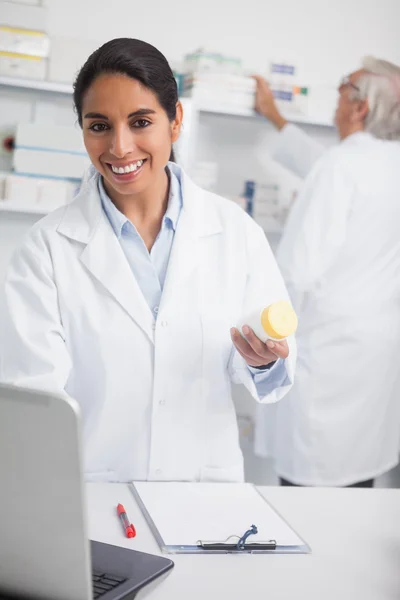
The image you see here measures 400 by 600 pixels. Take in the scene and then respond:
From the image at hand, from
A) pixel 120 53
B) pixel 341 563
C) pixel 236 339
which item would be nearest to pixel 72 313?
pixel 236 339

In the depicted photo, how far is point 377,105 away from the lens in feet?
9.86

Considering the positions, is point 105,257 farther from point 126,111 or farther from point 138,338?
point 126,111

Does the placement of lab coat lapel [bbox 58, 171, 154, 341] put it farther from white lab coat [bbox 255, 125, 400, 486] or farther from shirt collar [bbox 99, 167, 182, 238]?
white lab coat [bbox 255, 125, 400, 486]

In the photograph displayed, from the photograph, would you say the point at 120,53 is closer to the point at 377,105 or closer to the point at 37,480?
the point at 37,480

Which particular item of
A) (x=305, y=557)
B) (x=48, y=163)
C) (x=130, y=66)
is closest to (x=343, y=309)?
(x=48, y=163)

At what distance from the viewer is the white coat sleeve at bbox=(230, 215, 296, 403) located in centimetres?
163

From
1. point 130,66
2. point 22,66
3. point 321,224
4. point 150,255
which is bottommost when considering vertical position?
point 321,224

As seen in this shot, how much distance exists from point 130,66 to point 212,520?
0.87 meters

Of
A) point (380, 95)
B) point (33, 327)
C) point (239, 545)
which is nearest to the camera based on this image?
point (239, 545)

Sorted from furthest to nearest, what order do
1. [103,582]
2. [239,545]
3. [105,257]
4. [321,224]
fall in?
[321,224] < [105,257] < [239,545] < [103,582]

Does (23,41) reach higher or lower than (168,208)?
higher

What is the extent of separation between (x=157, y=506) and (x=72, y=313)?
0.42 m

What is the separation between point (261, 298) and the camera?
1.71 m

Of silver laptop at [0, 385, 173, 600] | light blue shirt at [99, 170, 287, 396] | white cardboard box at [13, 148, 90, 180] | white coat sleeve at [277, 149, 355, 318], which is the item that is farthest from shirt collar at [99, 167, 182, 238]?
white cardboard box at [13, 148, 90, 180]
